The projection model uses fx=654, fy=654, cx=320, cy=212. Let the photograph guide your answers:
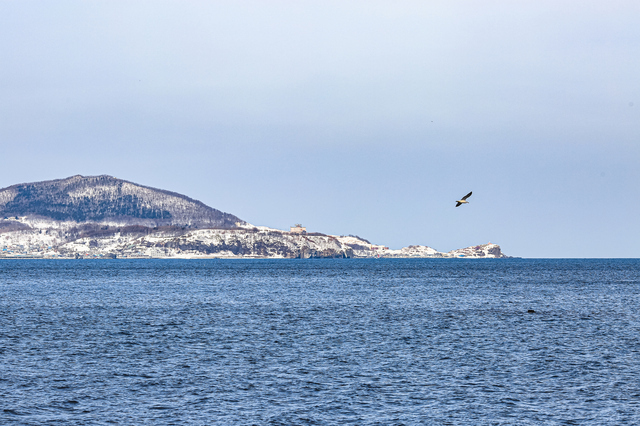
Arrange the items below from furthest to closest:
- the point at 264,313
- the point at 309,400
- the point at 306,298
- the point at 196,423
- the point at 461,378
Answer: the point at 306,298 → the point at 264,313 → the point at 461,378 → the point at 309,400 → the point at 196,423

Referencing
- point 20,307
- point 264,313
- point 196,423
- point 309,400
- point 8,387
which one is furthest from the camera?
point 20,307

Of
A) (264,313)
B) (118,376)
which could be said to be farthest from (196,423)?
(264,313)

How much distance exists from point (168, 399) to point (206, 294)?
265 feet

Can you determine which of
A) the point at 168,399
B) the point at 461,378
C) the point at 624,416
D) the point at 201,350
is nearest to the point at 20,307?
the point at 201,350

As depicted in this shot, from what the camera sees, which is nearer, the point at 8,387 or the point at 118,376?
the point at 8,387

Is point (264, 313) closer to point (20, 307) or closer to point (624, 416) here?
point (20, 307)

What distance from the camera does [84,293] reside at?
11594cm

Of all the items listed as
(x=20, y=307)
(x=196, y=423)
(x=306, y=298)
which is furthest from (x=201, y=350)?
(x=306, y=298)

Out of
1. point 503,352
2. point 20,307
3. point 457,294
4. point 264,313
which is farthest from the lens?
point 457,294

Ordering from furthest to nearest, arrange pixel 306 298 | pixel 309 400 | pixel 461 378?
1. pixel 306 298
2. pixel 461 378
3. pixel 309 400

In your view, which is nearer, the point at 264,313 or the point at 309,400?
the point at 309,400

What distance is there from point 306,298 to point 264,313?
26.2 m

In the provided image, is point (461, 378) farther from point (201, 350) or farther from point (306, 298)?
point (306, 298)

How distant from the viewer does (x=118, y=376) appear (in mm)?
39062
